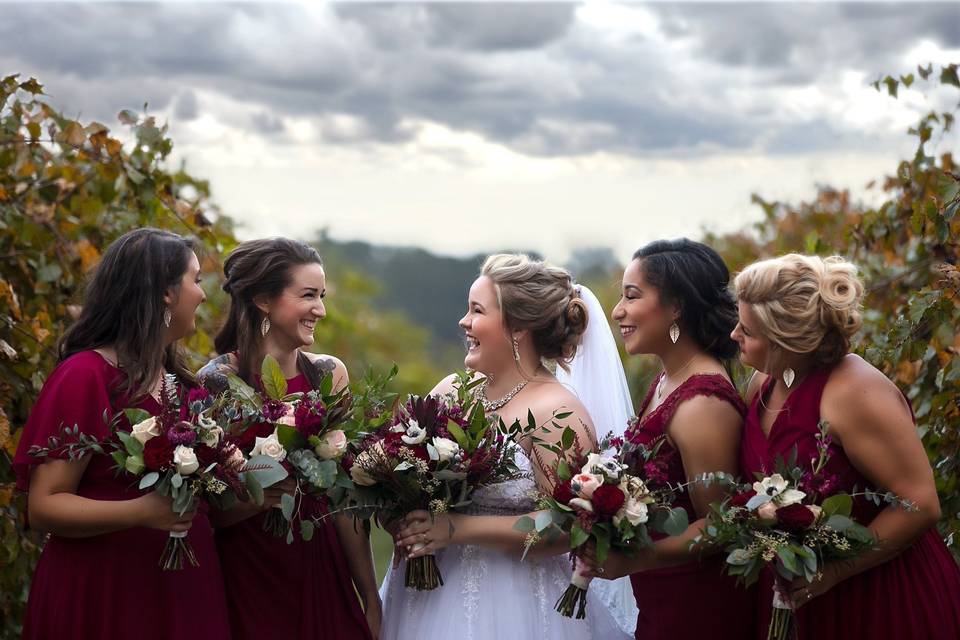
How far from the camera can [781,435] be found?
379 centimetres

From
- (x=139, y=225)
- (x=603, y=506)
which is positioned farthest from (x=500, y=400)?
(x=139, y=225)

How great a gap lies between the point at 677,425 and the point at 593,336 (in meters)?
0.89

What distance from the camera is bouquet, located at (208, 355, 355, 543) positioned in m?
3.86

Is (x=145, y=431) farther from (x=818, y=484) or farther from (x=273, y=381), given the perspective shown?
(x=818, y=484)

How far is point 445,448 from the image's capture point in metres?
3.81

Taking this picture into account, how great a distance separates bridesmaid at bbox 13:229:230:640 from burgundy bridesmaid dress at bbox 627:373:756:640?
1.76 metres

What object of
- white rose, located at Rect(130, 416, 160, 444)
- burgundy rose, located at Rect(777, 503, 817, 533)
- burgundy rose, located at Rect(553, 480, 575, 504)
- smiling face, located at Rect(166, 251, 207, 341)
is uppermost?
smiling face, located at Rect(166, 251, 207, 341)

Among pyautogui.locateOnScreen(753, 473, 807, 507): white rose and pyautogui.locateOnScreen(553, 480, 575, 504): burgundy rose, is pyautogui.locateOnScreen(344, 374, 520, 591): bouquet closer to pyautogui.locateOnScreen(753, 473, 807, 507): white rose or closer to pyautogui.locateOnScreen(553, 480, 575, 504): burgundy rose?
pyautogui.locateOnScreen(553, 480, 575, 504): burgundy rose

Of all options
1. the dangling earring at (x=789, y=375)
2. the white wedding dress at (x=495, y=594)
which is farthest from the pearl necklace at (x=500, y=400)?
the dangling earring at (x=789, y=375)

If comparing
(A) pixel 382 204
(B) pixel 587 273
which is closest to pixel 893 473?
(B) pixel 587 273

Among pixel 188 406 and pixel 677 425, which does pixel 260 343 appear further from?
pixel 677 425

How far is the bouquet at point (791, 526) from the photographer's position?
3.42m

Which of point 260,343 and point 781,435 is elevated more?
point 260,343

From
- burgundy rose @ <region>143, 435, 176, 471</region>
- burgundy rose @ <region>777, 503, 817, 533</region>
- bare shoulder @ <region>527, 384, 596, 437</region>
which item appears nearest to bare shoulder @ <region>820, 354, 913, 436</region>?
burgundy rose @ <region>777, 503, 817, 533</region>
